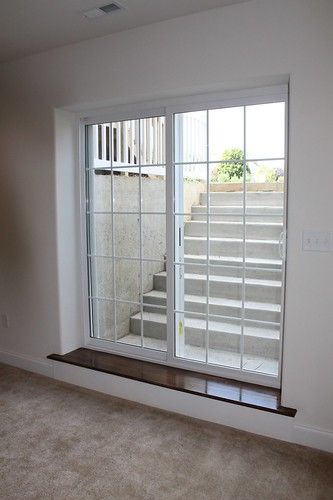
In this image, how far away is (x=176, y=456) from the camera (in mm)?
2428

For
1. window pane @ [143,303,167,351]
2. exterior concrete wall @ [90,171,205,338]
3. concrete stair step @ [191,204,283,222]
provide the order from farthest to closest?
window pane @ [143,303,167,351] → exterior concrete wall @ [90,171,205,338] → concrete stair step @ [191,204,283,222]

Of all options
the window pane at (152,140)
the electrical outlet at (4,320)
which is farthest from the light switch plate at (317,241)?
the electrical outlet at (4,320)

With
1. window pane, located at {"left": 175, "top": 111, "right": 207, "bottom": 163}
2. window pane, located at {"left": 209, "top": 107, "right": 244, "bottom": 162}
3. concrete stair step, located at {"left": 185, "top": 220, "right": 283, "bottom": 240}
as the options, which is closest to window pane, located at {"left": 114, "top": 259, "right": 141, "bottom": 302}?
concrete stair step, located at {"left": 185, "top": 220, "right": 283, "bottom": 240}

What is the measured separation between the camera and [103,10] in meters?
2.55

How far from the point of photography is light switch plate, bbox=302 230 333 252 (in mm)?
2362

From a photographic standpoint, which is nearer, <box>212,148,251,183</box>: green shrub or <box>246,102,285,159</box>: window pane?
<box>246,102,285,159</box>: window pane

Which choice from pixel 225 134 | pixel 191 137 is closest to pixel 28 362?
pixel 191 137

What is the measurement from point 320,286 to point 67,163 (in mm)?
2238

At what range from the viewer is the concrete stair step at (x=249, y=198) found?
2771 mm

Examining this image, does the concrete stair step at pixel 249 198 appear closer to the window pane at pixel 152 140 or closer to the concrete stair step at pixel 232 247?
the concrete stair step at pixel 232 247

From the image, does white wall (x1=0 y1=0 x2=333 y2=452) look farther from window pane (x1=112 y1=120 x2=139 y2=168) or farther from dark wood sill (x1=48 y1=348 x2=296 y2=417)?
window pane (x1=112 y1=120 x2=139 y2=168)

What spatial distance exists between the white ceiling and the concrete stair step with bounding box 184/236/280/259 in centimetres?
151

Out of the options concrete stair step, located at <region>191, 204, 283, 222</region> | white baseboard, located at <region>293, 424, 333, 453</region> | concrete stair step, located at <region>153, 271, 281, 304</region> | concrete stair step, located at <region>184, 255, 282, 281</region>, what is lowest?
white baseboard, located at <region>293, 424, 333, 453</region>

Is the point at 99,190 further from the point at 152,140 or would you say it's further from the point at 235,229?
the point at 235,229
